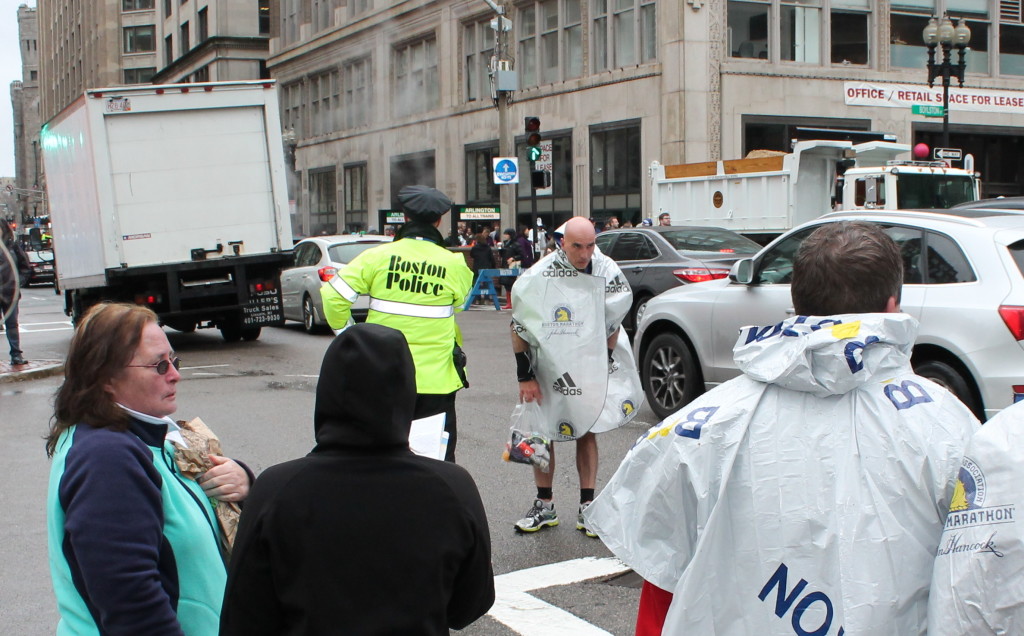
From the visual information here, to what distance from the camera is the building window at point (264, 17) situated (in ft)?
202

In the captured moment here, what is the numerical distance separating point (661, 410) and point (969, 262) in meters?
3.20

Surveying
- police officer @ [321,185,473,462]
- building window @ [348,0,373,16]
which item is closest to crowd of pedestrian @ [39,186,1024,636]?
police officer @ [321,185,473,462]

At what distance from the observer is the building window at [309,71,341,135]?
149 feet

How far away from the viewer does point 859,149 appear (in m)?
21.2

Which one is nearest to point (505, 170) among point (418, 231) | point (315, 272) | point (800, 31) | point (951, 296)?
point (315, 272)

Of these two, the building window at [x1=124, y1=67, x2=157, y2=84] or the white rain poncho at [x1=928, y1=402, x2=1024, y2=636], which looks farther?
the building window at [x1=124, y1=67, x2=157, y2=84]

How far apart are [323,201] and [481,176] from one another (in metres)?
14.3

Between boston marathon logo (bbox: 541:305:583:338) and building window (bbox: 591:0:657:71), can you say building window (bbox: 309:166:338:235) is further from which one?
boston marathon logo (bbox: 541:305:583:338)

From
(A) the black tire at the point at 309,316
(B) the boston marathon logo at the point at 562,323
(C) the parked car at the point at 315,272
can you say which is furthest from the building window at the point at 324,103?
(B) the boston marathon logo at the point at 562,323

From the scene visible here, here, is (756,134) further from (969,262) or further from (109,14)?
(109,14)

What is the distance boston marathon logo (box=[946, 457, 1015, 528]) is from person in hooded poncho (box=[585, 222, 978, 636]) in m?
0.12

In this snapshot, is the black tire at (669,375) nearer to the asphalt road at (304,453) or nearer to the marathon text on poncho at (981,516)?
the asphalt road at (304,453)

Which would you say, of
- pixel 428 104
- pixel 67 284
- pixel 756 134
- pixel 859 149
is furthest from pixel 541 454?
pixel 428 104

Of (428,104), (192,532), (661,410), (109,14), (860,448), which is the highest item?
(109,14)
